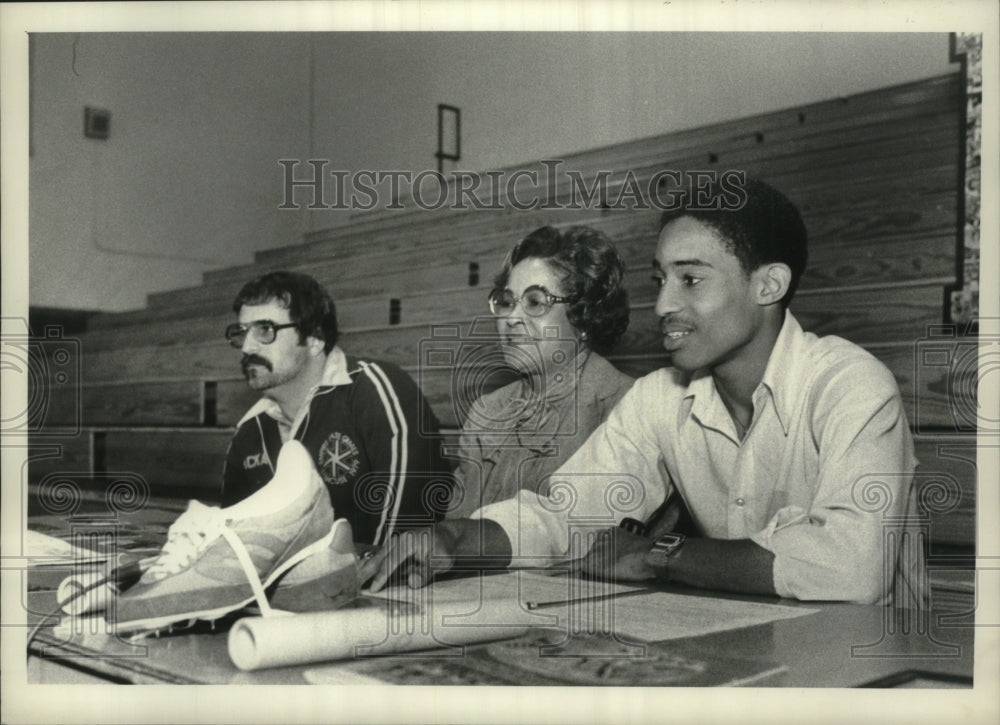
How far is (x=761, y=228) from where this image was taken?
2.21m

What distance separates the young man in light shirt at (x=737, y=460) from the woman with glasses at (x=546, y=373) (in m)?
0.05

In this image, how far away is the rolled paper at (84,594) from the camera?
2.27m

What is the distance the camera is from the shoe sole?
7.02ft

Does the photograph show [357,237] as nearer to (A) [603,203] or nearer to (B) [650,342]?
(A) [603,203]

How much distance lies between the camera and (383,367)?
91.9 inches

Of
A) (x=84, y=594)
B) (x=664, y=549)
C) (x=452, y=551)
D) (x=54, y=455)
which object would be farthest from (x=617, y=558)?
(x=54, y=455)

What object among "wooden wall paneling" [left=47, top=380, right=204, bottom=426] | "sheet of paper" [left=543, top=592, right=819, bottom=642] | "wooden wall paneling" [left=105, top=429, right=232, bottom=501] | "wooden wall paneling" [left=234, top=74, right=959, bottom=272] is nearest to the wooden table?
"sheet of paper" [left=543, top=592, right=819, bottom=642]

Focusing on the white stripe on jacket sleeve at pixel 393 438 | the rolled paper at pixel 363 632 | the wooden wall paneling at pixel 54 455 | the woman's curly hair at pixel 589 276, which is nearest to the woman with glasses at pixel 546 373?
the woman's curly hair at pixel 589 276

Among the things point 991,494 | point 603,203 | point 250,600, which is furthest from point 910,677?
point 250,600

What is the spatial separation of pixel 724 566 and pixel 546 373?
21.9 inches

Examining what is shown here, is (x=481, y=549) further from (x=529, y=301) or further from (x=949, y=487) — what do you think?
(x=949, y=487)

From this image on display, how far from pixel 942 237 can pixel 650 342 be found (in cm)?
65

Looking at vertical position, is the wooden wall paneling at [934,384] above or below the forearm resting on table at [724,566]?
above

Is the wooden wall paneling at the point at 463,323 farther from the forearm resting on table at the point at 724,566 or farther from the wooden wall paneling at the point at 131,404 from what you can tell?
the forearm resting on table at the point at 724,566
